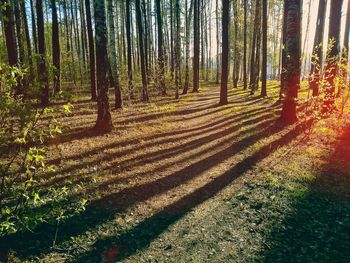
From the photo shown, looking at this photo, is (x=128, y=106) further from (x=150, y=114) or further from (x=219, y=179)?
(x=219, y=179)

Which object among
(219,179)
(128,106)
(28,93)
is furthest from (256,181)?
(128,106)

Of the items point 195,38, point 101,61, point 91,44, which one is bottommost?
point 101,61

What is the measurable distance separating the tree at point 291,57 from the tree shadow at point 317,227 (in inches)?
182

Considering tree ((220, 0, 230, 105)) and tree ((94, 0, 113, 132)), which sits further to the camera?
tree ((220, 0, 230, 105))

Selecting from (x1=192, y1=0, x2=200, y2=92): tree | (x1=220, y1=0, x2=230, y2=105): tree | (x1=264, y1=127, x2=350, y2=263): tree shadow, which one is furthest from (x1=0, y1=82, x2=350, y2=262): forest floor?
(x1=192, y1=0, x2=200, y2=92): tree

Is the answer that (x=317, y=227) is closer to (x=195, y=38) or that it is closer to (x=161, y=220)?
(x=161, y=220)

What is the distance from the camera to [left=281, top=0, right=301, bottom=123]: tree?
11.1 m

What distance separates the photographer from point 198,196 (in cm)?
690

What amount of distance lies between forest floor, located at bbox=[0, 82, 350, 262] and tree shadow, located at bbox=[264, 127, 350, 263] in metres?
0.02

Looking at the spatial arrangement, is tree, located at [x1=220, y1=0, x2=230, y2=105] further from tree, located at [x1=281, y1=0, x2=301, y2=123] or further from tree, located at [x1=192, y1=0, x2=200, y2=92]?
tree, located at [x1=192, y1=0, x2=200, y2=92]

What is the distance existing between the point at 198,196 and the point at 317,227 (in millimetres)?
2454

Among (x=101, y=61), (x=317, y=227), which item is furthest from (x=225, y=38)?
(x=317, y=227)

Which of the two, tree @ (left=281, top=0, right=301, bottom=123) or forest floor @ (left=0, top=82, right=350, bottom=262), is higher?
tree @ (left=281, top=0, right=301, bottom=123)

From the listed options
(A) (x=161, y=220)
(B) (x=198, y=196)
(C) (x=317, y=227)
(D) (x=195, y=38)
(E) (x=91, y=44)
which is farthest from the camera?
(D) (x=195, y=38)
